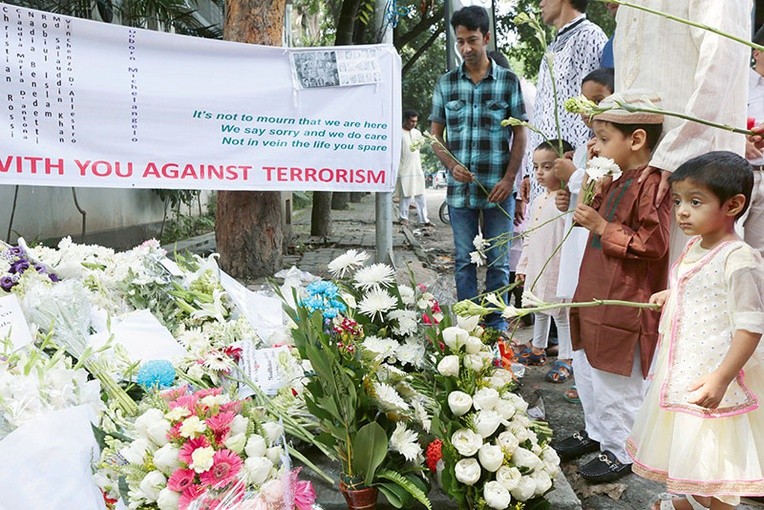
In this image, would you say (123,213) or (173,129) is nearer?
(173,129)

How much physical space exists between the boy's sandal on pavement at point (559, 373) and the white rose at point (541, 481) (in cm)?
182

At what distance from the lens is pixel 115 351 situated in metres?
2.24

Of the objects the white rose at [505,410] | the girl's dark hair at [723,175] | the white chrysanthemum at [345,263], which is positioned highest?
the girl's dark hair at [723,175]

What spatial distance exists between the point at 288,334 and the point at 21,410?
1.07m

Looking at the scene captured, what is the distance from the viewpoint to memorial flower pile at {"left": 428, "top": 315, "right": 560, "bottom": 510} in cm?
161

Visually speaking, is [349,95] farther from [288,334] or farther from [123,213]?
[123,213]

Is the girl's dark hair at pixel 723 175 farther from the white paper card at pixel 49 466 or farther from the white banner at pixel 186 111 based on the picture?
the white banner at pixel 186 111

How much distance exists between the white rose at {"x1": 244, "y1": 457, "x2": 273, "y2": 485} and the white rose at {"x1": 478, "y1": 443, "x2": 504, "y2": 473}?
0.54 m

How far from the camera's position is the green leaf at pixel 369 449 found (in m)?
1.59

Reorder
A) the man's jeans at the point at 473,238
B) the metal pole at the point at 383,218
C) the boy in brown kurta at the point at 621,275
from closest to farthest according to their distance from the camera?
1. the boy in brown kurta at the point at 621,275
2. the man's jeans at the point at 473,238
3. the metal pole at the point at 383,218

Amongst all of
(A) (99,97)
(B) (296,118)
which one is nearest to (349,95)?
(B) (296,118)

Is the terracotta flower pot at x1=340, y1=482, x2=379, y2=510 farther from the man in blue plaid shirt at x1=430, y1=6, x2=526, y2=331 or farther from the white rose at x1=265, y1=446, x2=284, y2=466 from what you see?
the man in blue plaid shirt at x1=430, y1=6, x2=526, y2=331

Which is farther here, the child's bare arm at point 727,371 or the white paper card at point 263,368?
the white paper card at point 263,368

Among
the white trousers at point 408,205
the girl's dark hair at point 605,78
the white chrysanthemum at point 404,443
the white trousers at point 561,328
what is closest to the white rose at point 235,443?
the white chrysanthemum at point 404,443
